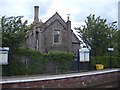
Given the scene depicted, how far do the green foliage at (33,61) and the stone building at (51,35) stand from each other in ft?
32.9

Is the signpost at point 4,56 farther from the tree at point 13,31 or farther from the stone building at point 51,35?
the stone building at point 51,35

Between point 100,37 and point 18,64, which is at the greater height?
point 100,37

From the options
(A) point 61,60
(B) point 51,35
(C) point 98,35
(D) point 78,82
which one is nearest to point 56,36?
(B) point 51,35

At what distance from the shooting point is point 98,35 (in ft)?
113

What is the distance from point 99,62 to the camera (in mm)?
30594

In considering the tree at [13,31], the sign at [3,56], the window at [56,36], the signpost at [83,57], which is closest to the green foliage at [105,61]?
the signpost at [83,57]

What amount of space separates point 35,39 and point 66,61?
10.8m

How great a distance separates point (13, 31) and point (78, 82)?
770 centimetres

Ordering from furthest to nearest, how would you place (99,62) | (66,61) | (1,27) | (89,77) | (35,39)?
(35,39) < (99,62) < (66,61) < (1,27) < (89,77)

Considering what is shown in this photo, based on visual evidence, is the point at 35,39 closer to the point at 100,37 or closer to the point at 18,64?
the point at 100,37

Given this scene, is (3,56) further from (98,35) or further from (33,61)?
(98,35)

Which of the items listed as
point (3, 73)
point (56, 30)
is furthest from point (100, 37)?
point (3, 73)

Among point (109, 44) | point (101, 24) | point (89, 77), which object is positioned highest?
point (101, 24)

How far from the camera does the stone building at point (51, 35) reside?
3753 centimetres
